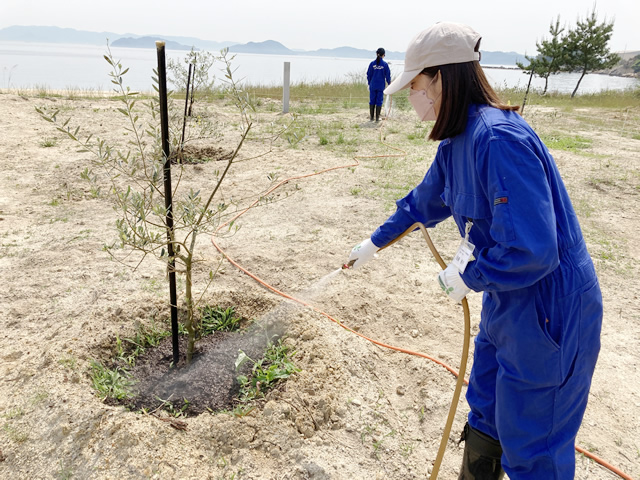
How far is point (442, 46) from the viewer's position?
148cm

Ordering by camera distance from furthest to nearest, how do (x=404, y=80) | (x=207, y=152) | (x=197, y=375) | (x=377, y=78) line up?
(x=377, y=78) < (x=207, y=152) < (x=197, y=375) < (x=404, y=80)

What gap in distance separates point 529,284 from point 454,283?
319mm

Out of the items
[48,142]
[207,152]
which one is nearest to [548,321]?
A: [207,152]

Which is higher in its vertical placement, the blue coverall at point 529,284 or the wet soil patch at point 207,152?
the blue coverall at point 529,284

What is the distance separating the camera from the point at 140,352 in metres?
2.87

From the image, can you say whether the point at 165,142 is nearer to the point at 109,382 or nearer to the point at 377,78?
the point at 109,382

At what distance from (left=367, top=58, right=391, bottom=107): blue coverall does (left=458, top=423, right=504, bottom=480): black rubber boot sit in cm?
993

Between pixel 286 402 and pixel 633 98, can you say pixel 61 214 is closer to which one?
pixel 286 402

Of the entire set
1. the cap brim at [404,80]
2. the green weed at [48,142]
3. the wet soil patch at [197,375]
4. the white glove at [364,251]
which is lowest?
the wet soil patch at [197,375]

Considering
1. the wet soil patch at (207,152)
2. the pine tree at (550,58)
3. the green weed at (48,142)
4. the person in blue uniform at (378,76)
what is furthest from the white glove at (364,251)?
the pine tree at (550,58)

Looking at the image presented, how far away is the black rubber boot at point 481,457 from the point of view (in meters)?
1.82

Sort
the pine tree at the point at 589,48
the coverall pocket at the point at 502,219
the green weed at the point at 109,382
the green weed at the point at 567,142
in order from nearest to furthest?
the coverall pocket at the point at 502,219
the green weed at the point at 109,382
the green weed at the point at 567,142
the pine tree at the point at 589,48

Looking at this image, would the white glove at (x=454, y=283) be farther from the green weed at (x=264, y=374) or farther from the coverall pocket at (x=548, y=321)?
the green weed at (x=264, y=374)

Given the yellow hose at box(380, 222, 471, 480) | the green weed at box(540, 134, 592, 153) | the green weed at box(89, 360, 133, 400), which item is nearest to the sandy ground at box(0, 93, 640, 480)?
the green weed at box(89, 360, 133, 400)
